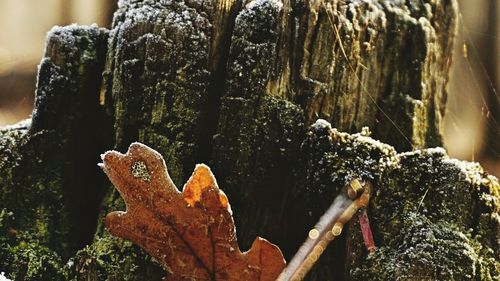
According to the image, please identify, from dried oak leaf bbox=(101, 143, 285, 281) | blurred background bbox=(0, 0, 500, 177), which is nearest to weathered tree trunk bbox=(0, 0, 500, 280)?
dried oak leaf bbox=(101, 143, 285, 281)

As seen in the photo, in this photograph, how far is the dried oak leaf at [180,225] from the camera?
1191 mm

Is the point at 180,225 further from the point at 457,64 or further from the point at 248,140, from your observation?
the point at 457,64

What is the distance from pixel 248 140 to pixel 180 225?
0.28m

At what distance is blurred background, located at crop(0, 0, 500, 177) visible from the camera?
289cm

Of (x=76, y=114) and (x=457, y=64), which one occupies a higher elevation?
(x=76, y=114)

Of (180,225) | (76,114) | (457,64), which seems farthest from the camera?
(457,64)

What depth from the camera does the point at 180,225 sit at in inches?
47.8

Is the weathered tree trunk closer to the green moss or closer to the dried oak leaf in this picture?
the green moss

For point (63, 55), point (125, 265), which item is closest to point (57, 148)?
point (63, 55)

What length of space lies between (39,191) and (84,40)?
397 millimetres

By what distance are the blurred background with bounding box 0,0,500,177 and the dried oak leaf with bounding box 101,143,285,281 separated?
0.96 metres

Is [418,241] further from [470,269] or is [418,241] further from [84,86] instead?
[84,86]

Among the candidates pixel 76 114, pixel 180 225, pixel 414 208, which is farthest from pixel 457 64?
pixel 180 225

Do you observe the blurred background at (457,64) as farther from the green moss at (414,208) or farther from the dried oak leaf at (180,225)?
the dried oak leaf at (180,225)
